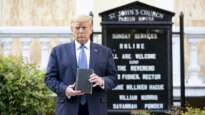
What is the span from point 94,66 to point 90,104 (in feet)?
1.12

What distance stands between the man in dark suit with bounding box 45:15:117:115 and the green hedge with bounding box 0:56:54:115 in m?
2.44

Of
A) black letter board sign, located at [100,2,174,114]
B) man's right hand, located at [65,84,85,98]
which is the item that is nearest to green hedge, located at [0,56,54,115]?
black letter board sign, located at [100,2,174,114]

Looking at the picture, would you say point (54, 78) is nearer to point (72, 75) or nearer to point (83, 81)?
point (72, 75)

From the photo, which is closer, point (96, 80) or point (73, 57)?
point (96, 80)

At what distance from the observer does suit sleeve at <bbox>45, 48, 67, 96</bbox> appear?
672cm

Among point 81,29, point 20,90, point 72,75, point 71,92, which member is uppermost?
point 81,29

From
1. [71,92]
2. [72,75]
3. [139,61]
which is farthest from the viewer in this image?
[139,61]

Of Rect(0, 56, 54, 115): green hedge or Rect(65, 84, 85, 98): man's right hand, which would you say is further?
Rect(0, 56, 54, 115): green hedge

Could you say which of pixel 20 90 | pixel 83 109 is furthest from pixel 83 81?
pixel 20 90

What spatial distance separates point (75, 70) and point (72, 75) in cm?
5

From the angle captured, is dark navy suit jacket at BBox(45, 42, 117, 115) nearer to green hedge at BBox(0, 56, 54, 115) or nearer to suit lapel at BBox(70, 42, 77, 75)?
suit lapel at BBox(70, 42, 77, 75)

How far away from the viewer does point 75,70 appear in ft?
22.4

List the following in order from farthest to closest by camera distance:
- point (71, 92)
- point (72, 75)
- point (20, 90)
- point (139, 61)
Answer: point (139, 61) < point (20, 90) < point (72, 75) < point (71, 92)

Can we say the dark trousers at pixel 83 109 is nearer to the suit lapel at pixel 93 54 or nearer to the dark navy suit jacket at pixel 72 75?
the dark navy suit jacket at pixel 72 75
